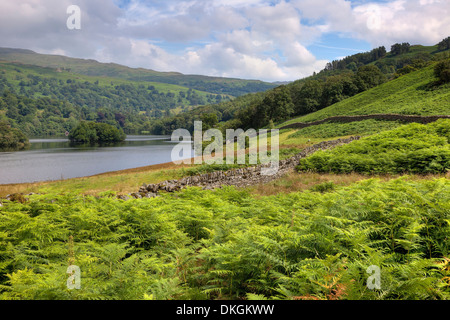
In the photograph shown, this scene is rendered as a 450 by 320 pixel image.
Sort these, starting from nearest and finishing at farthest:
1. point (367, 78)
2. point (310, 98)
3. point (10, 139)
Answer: point (10, 139) < point (367, 78) < point (310, 98)

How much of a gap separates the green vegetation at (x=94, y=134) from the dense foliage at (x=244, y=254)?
10956 cm

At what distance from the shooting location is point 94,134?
105812mm

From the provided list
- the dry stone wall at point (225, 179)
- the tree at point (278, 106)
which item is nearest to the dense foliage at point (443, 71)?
the dry stone wall at point (225, 179)

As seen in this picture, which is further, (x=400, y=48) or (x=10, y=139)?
(x=400, y=48)

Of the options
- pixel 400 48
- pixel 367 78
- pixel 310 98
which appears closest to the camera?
pixel 367 78

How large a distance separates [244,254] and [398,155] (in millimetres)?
14092

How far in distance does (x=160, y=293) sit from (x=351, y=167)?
15.4m

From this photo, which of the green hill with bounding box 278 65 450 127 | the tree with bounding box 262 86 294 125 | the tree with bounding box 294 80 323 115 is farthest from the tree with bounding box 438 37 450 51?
the green hill with bounding box 278 65 450 127

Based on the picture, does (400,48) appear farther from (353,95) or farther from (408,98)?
(408,98)

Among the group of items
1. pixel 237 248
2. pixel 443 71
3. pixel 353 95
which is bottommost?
pixel 237 248

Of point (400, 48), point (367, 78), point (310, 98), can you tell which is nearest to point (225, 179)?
point (310, 98)

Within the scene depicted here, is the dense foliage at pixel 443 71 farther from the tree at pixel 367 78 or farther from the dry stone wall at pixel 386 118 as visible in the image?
the tree at pixel 367 78

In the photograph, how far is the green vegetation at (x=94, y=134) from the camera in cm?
10388

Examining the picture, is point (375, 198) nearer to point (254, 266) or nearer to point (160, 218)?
point (254, 266)
